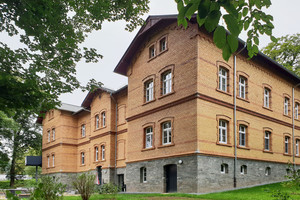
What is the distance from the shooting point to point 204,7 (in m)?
2.01

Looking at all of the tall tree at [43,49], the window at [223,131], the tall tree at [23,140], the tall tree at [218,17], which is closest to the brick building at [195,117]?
A: the window at [223,131]

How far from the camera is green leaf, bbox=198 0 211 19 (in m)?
2.01

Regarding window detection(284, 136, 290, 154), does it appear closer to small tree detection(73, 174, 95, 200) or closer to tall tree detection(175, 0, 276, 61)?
small tree detection(73, 174, 95, 200)

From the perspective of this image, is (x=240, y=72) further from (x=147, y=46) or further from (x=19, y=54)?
(x=19, y=54)

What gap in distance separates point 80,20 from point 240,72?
35.5 feet

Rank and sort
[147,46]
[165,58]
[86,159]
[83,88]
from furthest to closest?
1. [86,159]
2. [147,46]
3. [165,58]
4. [83,88]

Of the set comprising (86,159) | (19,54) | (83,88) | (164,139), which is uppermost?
(19,54)

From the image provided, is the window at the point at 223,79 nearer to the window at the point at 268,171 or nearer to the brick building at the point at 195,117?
the brick building at the point at 195,117

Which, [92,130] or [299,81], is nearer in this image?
[299,81]

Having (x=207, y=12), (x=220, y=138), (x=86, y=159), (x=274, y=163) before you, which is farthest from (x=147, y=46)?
(x=207, y=12)

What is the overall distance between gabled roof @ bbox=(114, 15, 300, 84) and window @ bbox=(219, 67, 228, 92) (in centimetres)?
178

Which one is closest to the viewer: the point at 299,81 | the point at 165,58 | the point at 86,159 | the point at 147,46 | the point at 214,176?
the point at 214,176

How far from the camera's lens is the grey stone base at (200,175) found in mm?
14719

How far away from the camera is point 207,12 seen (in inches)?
80.0
